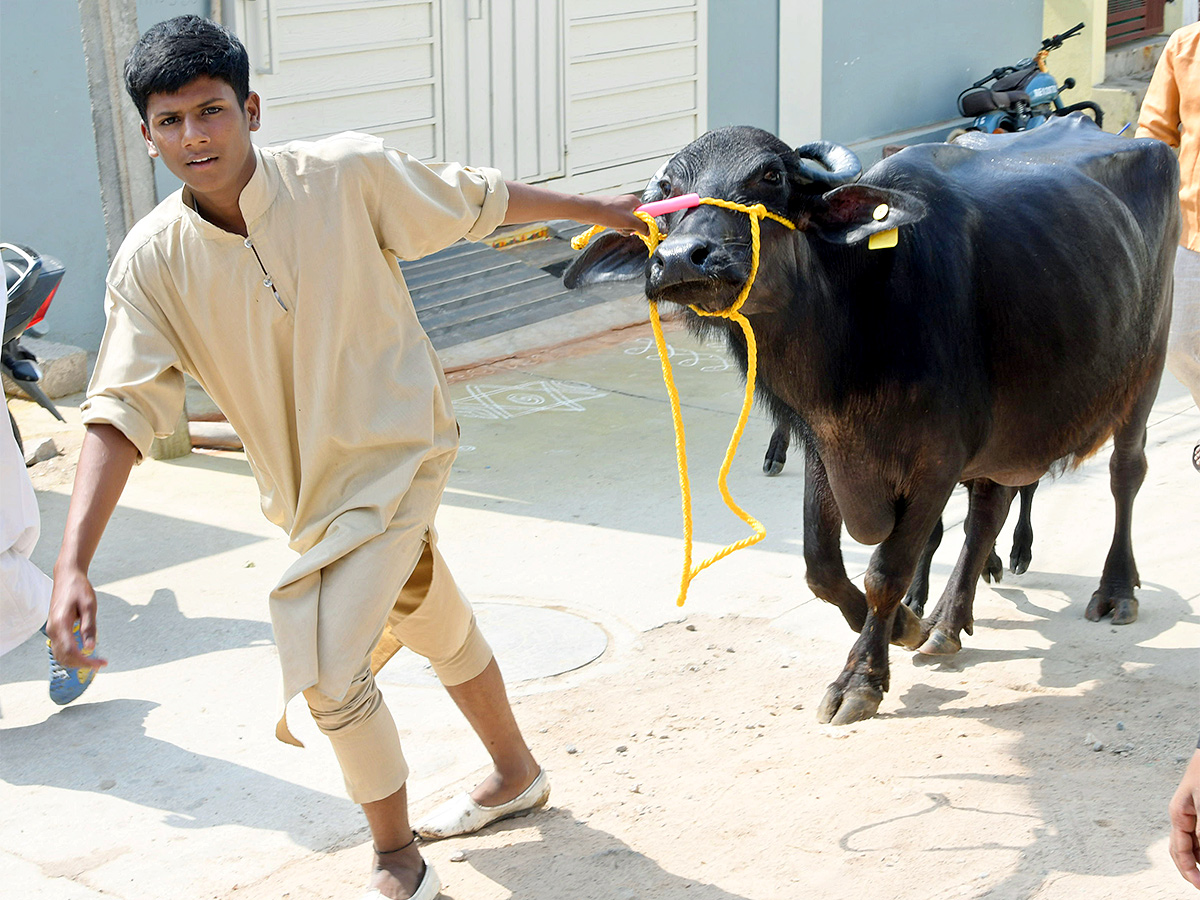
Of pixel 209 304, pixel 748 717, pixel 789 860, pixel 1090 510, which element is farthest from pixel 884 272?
pixel 1090 510

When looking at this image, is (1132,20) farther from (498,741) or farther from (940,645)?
(498,741)

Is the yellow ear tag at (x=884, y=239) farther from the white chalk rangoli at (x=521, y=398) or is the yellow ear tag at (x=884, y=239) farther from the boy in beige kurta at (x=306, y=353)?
the white chalk rangoli at (x=521, y=398)

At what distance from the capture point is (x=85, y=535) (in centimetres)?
245

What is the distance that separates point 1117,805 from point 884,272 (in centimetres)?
140

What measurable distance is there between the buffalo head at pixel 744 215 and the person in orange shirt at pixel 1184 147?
66.1 inches

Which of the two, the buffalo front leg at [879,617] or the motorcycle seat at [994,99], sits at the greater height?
the motorcycle seat at [994,99]

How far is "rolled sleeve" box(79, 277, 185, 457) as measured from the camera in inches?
100

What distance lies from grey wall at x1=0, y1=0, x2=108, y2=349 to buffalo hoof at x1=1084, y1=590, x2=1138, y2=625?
4823mm

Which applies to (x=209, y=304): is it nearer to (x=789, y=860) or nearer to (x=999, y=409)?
(x=789, y=860)

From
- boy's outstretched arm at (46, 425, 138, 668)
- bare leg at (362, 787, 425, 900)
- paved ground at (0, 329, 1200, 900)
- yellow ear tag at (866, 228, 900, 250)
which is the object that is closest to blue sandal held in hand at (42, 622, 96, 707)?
paved ground at (0, 329, 1200, 900)

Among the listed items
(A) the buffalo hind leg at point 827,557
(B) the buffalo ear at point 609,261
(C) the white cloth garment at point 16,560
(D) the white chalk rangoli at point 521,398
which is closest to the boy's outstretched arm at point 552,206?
(B) the buffalo ear at point 609,261

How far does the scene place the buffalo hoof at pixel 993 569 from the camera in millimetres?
4633

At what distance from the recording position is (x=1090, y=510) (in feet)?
17.1

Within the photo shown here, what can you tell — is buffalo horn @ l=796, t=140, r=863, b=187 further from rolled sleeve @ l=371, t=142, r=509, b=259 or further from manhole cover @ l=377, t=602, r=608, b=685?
manhole cover @ l=377, t=602, r=608, b=685
